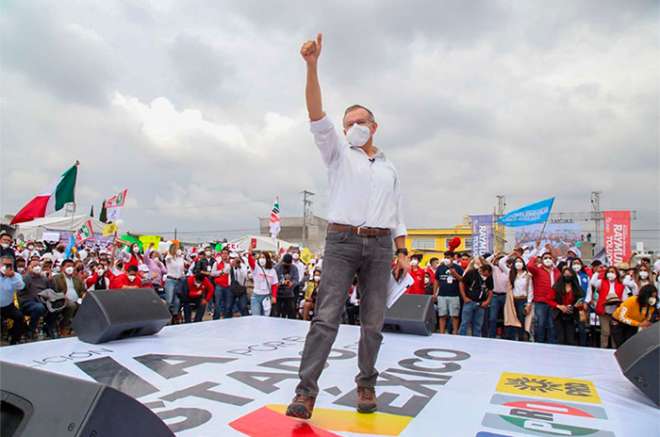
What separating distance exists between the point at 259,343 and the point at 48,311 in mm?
4606

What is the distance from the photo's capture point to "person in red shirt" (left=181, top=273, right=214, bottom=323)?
30.2 ft

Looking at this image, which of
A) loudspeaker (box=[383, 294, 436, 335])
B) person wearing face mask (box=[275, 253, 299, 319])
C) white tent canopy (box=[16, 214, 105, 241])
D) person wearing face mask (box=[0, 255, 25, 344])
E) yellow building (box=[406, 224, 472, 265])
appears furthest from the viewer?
yellow building (box=[406, 224, 472, 265])

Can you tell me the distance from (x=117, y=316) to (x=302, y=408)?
2634mm

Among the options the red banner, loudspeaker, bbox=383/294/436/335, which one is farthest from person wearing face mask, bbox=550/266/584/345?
the red banner

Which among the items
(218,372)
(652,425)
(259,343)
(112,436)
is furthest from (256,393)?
(652,425)

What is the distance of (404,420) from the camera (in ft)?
7.73

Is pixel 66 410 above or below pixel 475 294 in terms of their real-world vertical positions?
above

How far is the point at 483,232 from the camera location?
23.1m

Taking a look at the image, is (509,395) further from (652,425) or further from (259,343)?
(259,343)

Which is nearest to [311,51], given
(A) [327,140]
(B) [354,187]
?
(A) [327,140]

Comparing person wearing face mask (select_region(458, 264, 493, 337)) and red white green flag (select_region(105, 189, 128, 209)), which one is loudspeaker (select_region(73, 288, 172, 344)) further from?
red white green flag (select_region(105, 189, 128, 209))

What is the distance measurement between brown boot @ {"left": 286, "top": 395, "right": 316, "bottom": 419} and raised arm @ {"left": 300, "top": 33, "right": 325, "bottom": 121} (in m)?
1.45

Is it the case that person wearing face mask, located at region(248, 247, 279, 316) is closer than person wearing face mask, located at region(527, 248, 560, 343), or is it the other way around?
person wearing face mask, located at region(527, 248, 560, 343)

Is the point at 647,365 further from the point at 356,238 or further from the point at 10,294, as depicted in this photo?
the point at 10,294
